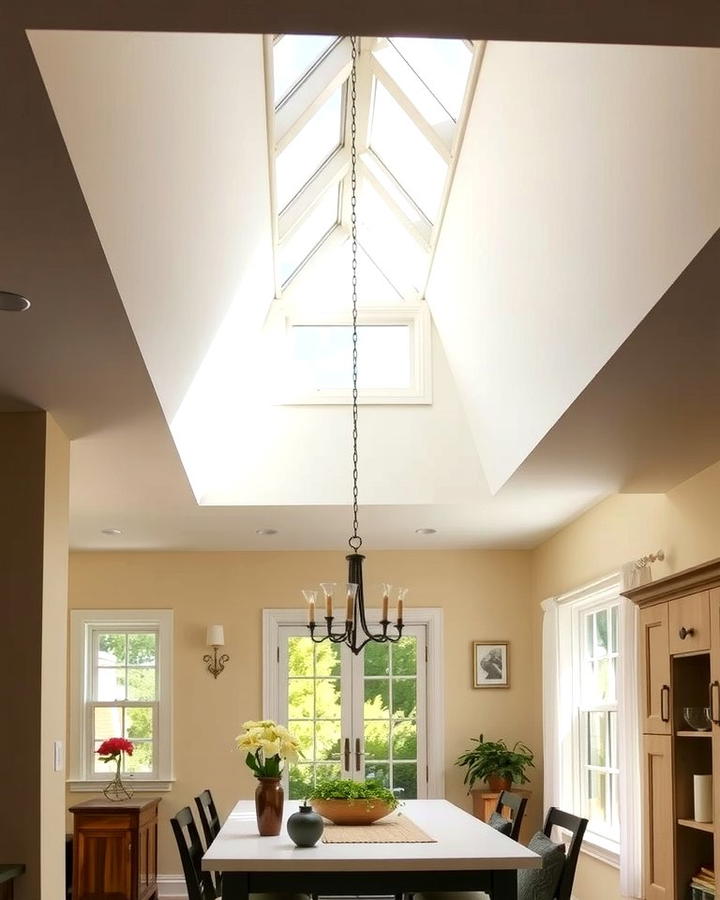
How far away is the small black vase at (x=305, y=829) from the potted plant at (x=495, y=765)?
14.0ft

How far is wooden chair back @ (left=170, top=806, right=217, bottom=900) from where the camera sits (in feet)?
17.3

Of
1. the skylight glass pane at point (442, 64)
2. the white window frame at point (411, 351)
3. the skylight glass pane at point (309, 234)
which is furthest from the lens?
the white window frame at point (411, 351)

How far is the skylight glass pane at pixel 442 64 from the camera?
5.41m

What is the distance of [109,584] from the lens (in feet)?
31.7

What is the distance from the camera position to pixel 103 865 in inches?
328

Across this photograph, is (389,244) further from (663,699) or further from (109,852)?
(109,852)

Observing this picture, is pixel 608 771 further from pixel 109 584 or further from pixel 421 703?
pixel 109 584

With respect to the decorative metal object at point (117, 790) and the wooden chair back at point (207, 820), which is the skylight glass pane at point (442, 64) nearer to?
the wooden chair back at point (207, 820)

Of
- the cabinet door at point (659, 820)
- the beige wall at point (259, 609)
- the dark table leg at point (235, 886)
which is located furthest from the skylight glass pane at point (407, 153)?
the beige wall at point (259, 609)

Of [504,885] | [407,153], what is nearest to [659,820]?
[504,885]

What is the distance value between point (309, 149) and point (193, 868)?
376 centimetres

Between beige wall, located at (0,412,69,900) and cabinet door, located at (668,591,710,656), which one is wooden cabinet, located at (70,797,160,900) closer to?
beige wall, located at (0,412,69,900)

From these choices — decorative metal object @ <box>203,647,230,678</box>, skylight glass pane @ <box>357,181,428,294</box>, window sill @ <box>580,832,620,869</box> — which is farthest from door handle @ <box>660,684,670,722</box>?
decorative metal object @ <box>203,647,230,678</box>

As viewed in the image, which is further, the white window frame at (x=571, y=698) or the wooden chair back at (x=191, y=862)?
the white window frame at (x=571, y=698)
